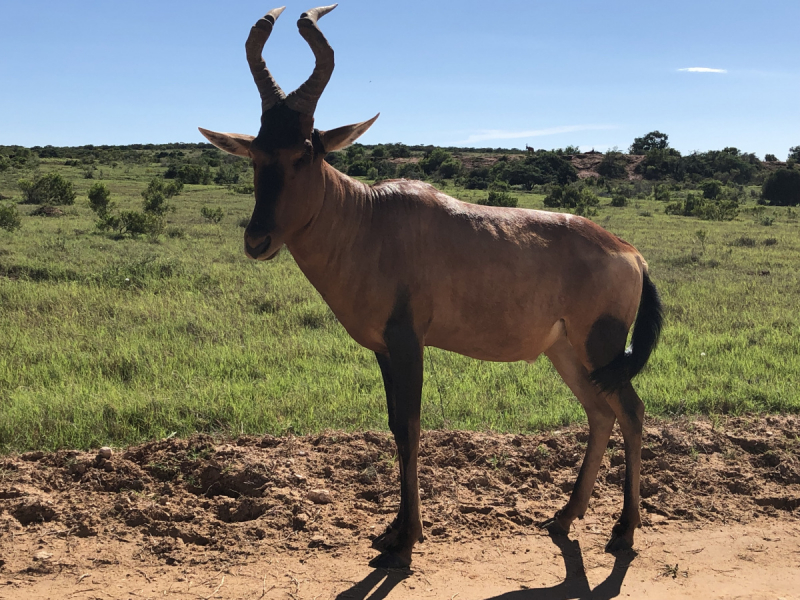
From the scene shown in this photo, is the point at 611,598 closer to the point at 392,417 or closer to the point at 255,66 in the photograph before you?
the point at 392,417

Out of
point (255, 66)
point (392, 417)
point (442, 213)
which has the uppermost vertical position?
point (255, 66)

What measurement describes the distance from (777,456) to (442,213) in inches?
140

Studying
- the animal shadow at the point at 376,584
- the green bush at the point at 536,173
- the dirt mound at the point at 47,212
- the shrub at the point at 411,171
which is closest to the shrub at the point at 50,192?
the dirt mound at the point at 47,212

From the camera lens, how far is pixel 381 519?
483 centimetres

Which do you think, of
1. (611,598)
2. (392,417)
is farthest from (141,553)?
(611,598)

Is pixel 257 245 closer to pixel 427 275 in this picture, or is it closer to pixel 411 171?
pixel 427 275

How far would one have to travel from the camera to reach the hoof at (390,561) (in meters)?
4.19

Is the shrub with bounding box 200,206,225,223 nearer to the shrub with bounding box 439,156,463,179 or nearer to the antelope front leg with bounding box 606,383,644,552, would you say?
the antelope front leg with bounding box 606,383,644,552

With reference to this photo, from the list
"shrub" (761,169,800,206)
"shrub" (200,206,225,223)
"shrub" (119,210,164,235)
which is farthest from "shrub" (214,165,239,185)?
"shrub" (761,169,800,206)

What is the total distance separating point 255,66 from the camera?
13.5 feet

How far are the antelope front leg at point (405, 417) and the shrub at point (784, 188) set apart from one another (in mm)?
42957

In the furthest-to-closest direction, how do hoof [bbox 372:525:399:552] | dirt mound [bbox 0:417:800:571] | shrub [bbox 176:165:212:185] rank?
shrub [bbox 176:165:212:185], dirt mound [bbox 0:417:800:571], hoof [bbox 372:525:399:552]

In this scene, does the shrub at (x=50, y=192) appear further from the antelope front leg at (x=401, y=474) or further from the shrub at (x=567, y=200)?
the antelope front leg at (x=401, y=474)

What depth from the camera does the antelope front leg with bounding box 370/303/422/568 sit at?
13.8 feet
